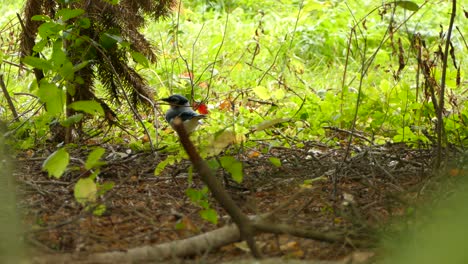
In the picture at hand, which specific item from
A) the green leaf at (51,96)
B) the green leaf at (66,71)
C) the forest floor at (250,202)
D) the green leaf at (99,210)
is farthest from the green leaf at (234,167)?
the green leaf at (66,71)

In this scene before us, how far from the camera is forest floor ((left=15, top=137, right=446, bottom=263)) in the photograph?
1815 mm

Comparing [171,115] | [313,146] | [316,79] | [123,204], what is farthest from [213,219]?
[316,79]

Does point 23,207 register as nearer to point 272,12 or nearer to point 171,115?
point 171,115

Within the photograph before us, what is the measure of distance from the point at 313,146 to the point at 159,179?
3.11 feet

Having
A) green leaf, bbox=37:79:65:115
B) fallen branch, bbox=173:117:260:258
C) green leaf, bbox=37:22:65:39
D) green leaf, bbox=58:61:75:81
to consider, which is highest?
green leaf, bbox=37:22:65:39

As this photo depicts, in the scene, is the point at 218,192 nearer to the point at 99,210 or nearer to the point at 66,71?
the point at 99,210

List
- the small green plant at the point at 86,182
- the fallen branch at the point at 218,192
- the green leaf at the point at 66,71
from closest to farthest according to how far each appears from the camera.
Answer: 1. the fallen branch at the point at 218,192
2. the small green plant at the point at 86,182
3. the green leaf at the point at 66,71

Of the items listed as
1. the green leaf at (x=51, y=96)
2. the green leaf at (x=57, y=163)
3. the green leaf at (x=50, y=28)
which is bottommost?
the green leaf at (x=57, y=163)

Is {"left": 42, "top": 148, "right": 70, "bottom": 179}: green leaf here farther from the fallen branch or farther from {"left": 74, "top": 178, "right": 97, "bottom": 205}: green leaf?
the fallen branch

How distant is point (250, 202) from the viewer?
7.52 feet

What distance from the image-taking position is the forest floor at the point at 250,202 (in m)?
1.82

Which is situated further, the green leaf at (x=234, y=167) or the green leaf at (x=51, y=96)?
the green leaf at (x=51, y=96)

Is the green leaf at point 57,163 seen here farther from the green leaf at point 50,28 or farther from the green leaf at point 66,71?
the green leaf at point 50,28

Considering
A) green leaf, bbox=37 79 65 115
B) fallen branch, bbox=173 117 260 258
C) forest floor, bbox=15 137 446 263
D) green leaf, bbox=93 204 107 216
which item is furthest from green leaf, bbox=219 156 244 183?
green leaf, bbox=37 79 65 115
